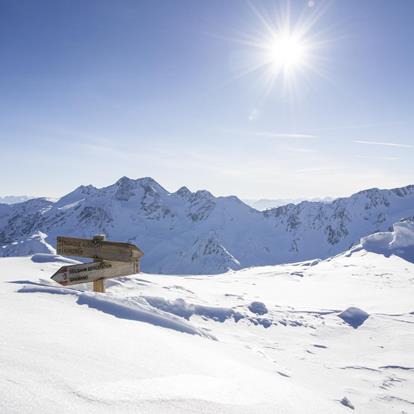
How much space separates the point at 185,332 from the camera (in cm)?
705

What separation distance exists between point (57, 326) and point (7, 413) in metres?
2.29

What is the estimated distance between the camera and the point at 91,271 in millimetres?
7074

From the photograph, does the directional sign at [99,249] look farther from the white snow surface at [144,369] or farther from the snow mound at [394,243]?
the snow mound at [394,243]

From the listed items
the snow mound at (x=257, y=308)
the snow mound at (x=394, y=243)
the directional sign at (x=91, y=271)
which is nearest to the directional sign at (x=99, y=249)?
the directional sign at (x=91, y=271)

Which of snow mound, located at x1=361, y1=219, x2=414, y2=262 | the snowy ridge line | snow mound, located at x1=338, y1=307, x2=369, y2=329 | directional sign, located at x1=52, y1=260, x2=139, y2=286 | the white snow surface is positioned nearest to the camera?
the white snow surface

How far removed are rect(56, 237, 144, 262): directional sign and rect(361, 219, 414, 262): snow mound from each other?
272 ft

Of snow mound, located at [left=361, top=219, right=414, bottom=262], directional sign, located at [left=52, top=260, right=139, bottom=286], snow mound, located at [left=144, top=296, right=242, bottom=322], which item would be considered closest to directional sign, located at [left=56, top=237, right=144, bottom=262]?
directional sign, located at [left=52, top=260, right=139, bottom=286]

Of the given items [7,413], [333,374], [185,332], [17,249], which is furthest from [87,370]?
[17,249]

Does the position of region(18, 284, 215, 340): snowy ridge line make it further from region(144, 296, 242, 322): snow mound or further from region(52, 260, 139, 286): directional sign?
region(144, 296, 242, 322): snow mound

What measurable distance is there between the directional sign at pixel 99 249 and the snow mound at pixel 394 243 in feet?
272

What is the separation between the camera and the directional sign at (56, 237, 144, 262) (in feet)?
22.6

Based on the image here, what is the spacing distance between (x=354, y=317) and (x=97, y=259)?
15806 mm

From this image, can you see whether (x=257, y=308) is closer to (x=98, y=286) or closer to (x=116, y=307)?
(x=98, y=286)

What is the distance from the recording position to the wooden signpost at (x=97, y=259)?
6879 mm
